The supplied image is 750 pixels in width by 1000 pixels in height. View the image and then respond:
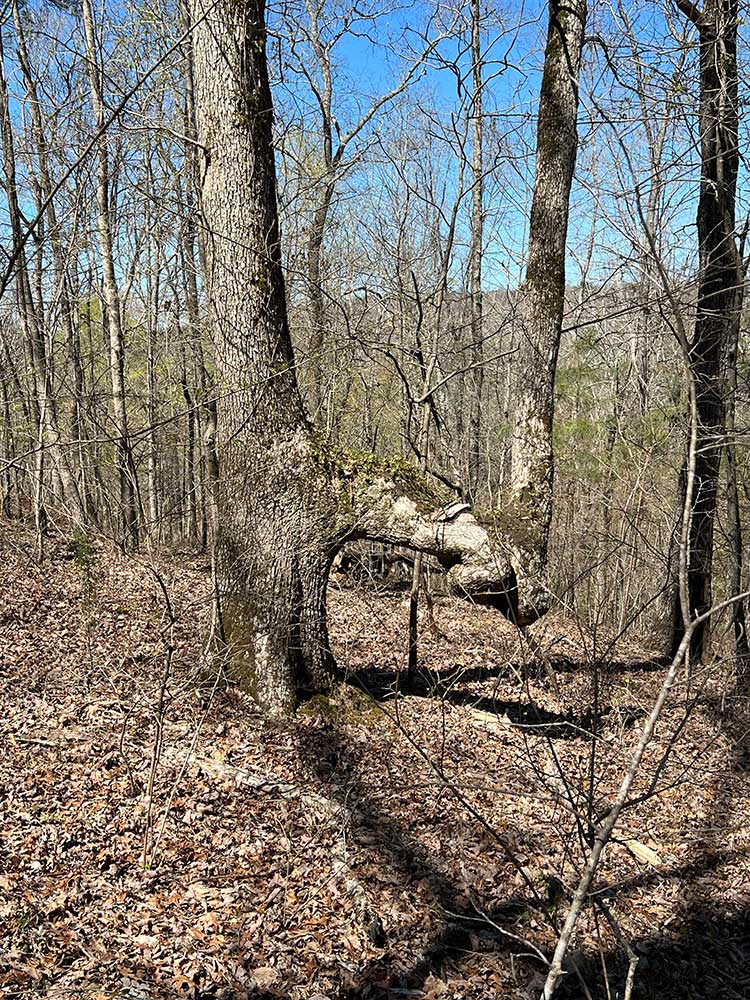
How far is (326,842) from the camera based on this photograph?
4.35 metres

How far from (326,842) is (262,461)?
2.54 m

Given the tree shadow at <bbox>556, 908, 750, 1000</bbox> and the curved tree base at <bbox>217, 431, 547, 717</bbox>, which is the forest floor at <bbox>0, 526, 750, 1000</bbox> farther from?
the curved tree base at <bbox>217, 431, 547, 717</bbox>

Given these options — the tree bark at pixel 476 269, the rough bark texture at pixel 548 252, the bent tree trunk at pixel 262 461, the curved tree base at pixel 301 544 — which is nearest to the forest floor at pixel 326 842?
the curved tree base at pixel 301 544

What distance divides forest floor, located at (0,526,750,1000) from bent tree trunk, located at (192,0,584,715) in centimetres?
58

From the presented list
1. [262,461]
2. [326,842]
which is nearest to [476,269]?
[262,461]

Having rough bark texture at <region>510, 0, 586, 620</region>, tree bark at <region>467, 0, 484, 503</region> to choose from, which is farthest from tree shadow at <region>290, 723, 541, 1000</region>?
tree bark at <region>467, 0, 484, 503</region>

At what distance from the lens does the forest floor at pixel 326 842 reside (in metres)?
A: 3.48

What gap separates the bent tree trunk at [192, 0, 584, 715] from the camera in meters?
5.27

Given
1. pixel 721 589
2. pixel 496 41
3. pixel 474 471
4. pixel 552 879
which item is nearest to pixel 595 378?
pixel 474 471

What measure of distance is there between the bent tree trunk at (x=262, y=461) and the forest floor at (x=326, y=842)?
1.90 feet

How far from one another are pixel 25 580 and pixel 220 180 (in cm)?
492

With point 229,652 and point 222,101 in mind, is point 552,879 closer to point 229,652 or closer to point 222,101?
point 229,652

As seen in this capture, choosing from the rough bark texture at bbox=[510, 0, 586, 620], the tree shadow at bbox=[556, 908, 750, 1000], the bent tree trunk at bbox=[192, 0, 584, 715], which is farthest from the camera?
the rough bark texture at bbox=[510, 0, 586, 620]

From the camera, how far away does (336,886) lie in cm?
405
